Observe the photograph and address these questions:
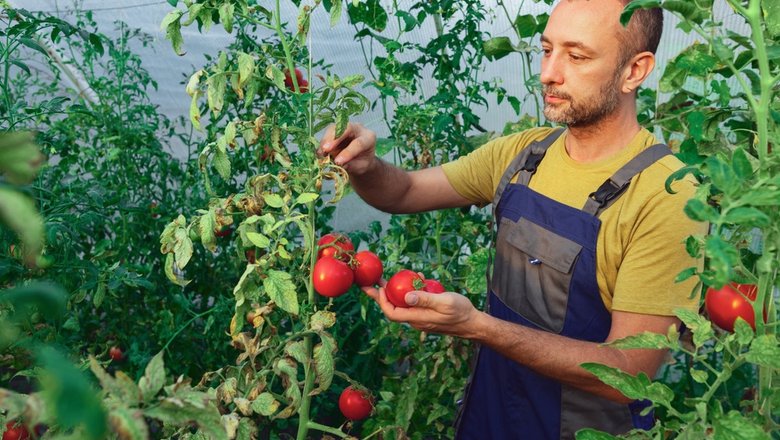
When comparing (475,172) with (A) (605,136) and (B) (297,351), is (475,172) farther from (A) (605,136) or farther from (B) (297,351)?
(B) (297,351)

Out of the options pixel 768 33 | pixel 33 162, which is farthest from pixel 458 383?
pixel 33 162

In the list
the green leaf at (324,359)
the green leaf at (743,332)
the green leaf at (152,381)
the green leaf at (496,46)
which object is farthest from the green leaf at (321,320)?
the green leaf at (496,46)

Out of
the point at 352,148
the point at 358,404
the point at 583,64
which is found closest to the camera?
the point at 583,64

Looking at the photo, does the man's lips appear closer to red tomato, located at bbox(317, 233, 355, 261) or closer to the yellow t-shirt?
the yellow t-shirt

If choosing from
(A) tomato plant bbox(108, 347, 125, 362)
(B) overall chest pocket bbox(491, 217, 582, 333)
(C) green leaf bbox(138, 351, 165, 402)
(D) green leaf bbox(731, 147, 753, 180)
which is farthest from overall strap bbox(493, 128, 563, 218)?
(A) tomato plant bbox(108, 347, 125, 362)

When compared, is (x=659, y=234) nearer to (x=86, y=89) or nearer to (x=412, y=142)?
(x=412, y=142)

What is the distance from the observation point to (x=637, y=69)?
75.9 inches

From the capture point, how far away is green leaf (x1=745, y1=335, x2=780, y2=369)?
1.04 m

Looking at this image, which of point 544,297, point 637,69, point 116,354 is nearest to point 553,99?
point 637,69

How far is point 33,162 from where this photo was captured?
1.66 ft

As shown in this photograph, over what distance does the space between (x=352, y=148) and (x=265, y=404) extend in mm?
682

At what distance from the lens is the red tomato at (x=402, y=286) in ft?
6.02

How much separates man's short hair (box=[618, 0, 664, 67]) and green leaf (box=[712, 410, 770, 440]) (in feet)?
3.45

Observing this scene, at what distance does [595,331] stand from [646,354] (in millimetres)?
141
